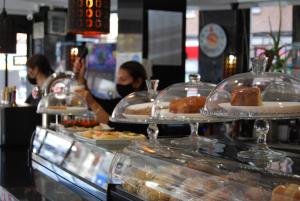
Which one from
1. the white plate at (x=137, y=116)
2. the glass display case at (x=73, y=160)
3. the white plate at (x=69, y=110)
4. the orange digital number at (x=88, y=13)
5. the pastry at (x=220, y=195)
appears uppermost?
the orange digital number at (x=88, y=13)

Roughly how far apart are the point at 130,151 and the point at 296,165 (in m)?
0.78

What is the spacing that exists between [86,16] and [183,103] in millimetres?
1816

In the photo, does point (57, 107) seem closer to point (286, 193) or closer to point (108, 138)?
point (108, 138)

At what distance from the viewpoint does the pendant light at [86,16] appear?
147 inches

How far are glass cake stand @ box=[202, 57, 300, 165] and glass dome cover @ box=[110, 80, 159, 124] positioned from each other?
49cm

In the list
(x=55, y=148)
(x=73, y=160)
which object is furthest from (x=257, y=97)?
(x=55, y=148)

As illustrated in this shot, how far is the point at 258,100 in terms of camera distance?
6.04ft

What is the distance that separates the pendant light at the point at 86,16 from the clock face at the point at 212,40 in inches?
249

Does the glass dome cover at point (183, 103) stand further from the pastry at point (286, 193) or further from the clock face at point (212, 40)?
the clock face at point (212, 40)

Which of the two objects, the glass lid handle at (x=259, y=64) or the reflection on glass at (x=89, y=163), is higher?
the glass lid handle at (x=259, y=64)

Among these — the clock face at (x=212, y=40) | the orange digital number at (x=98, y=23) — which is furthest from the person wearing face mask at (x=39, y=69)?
the clock face at (x=212, y=40)

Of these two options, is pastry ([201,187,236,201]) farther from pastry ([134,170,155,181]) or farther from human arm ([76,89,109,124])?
human arm ([76,89,109,124])

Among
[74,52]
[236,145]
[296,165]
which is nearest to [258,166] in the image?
[296,165]

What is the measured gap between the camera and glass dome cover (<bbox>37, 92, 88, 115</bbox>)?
353 cm
